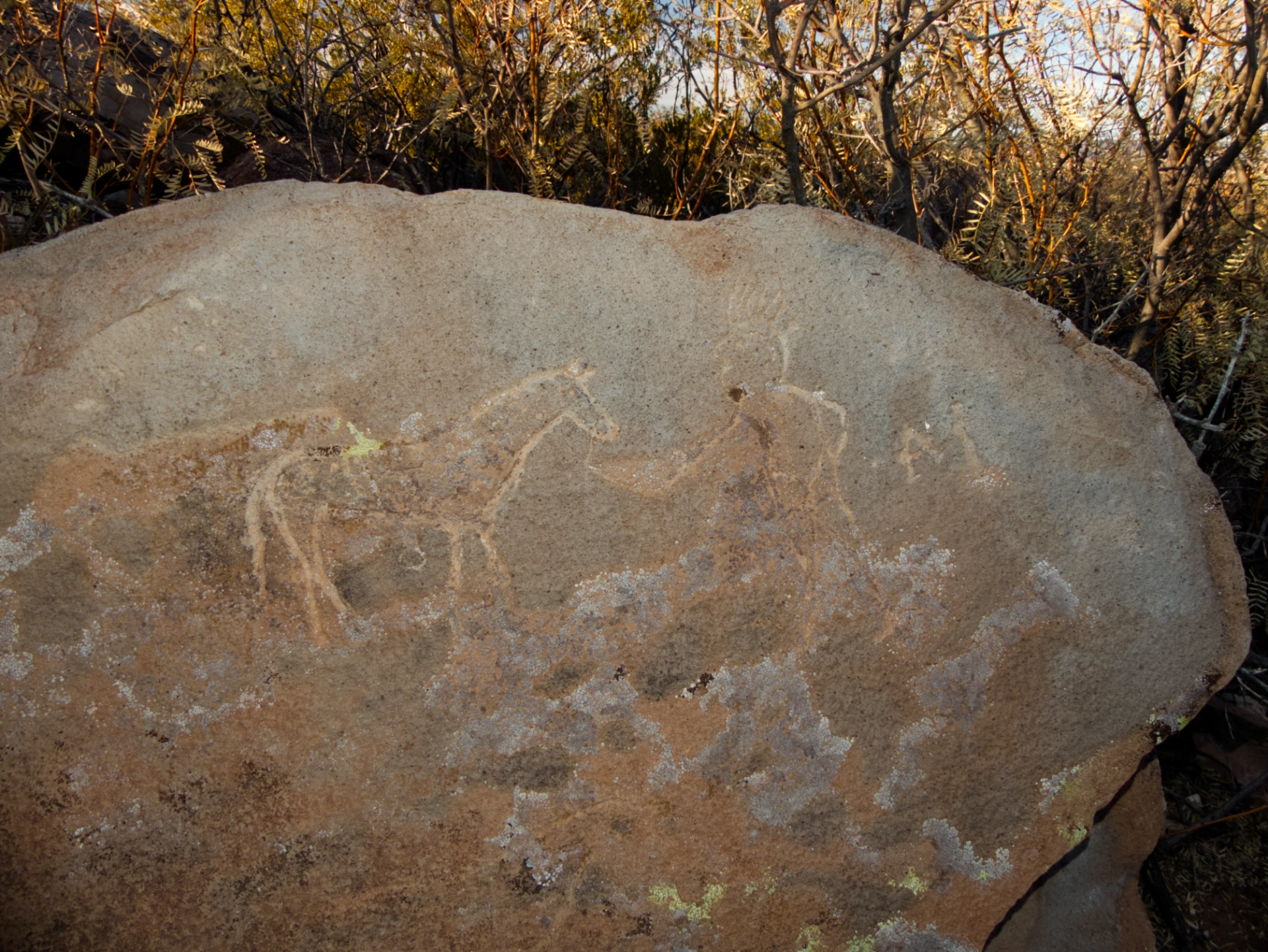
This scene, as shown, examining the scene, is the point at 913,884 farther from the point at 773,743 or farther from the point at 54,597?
the point at 54,597

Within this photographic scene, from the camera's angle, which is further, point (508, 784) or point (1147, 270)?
point (1147, 270)

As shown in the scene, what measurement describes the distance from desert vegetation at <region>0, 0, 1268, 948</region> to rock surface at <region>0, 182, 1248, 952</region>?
29.1 inches

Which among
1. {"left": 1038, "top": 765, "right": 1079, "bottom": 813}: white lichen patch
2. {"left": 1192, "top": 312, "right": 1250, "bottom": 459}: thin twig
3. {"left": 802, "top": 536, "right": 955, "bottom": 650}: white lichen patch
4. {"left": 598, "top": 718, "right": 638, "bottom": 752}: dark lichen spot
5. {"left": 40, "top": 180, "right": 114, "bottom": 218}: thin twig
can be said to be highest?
{"left": 1192, "top": 312, "right": 1250, "bottom": 459}: thin twig

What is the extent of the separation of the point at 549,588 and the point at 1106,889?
1.23 meters

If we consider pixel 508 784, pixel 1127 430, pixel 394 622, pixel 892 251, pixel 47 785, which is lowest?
pixel 47 785

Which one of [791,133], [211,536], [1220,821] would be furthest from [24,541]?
[1220,821]

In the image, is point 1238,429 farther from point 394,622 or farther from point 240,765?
point 240,765

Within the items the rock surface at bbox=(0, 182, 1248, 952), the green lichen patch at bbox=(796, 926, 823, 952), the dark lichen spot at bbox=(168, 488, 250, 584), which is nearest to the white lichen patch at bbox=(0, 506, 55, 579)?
the rock surface at bbox=(0, 182, 1248, 952)

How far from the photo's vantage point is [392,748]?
1.37 metres

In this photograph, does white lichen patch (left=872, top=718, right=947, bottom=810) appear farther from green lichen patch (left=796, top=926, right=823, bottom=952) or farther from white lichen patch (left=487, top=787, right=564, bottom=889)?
white lichen patch (left=487, top=787, right=564, bottom=889)

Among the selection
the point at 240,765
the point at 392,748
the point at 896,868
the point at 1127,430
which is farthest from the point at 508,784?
the point at 1127,430

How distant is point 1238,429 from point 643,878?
2051mm

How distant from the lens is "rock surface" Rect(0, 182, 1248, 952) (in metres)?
1.34

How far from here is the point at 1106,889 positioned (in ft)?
5.20
